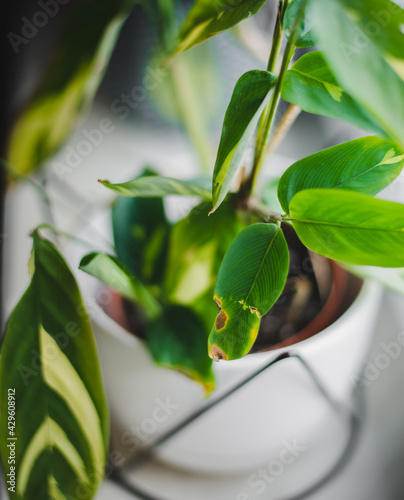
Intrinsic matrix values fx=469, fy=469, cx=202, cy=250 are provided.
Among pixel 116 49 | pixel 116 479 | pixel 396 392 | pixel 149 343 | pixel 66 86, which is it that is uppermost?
pixel 116 49

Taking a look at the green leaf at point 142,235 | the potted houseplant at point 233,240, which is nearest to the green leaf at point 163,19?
Result: the potted houseplant at point 233,240

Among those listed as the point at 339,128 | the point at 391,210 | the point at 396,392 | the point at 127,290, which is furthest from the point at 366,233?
the point at 339,128

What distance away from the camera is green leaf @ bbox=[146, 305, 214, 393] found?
34 cm

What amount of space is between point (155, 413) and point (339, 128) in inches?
18.1

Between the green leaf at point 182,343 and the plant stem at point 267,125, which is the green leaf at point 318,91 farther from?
the green leaf at point 182,343

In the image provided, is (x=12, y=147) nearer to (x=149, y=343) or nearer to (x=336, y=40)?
(x=149, y=343)

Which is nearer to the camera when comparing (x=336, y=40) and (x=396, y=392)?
(x=336, y=40)

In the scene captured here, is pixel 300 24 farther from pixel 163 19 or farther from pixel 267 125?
pixel 163 19

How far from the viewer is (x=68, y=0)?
0.76 meters

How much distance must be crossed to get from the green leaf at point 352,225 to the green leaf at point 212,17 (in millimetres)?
99

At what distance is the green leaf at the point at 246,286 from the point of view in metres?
0.25

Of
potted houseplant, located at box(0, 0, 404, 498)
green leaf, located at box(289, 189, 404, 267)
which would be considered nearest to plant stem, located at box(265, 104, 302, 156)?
potted houseplant, located at box(0, 0, 404, 498)

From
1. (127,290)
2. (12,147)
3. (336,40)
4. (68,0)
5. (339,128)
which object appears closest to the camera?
(336,40)

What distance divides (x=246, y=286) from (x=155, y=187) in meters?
0.08
